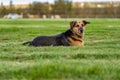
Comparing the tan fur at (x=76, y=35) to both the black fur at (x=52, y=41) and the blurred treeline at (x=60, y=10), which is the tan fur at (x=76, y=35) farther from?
the blurred treeline at (x=60, y=10)

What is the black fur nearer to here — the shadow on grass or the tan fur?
the tan fur

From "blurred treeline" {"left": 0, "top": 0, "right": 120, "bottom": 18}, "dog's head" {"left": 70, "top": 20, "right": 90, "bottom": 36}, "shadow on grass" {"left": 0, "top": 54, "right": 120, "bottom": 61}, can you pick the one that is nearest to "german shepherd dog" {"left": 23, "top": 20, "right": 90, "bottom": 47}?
"dog's head" {"left": 70, "top": 20, "right": 90, "bottom": 36}

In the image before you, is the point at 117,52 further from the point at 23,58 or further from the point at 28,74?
the point at 28,74

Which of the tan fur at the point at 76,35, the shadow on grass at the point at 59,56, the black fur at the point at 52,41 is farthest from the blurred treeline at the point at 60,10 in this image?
the shadow on grass at the point at 59,56

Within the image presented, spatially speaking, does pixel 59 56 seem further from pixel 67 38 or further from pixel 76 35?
pixel 76 35

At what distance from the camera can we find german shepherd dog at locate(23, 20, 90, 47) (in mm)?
14281

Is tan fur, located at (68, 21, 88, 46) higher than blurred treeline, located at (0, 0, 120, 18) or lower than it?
higher

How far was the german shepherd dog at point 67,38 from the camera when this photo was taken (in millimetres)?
14281

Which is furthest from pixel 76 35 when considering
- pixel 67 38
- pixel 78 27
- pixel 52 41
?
pixel 52 41

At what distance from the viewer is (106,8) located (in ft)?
408

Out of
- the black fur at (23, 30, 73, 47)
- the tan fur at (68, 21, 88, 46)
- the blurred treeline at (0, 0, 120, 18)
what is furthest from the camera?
the blurred treeline at (0, 0, 120, 18)

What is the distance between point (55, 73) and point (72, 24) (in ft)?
20.9

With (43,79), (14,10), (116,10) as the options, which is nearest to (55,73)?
(43,79)

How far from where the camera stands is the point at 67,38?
14.4 metres
